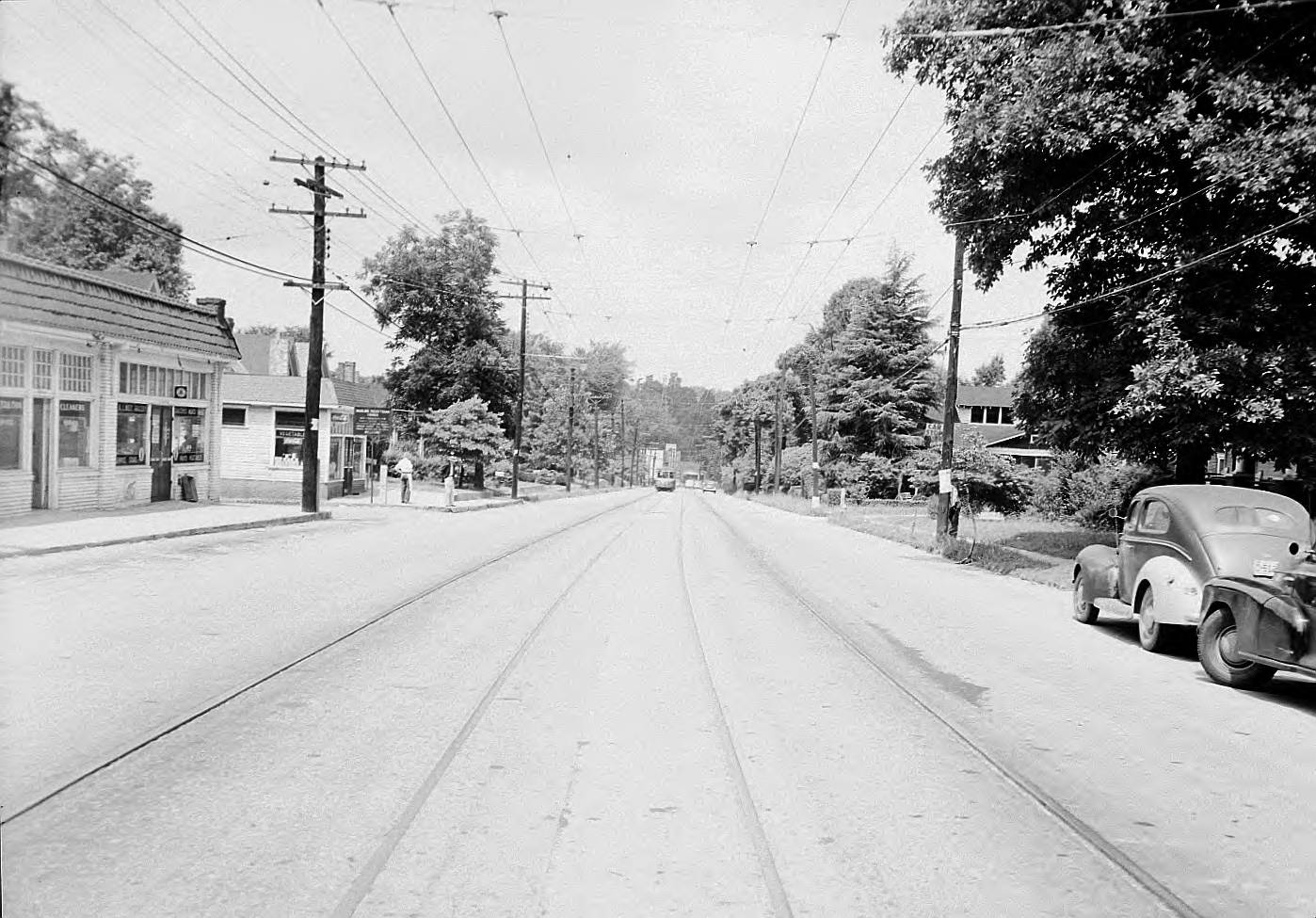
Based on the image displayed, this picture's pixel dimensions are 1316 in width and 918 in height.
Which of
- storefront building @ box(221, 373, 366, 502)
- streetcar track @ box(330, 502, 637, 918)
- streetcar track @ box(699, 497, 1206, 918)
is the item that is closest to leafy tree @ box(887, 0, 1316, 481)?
streetcar track @ box(699, 497, 1206, 918)

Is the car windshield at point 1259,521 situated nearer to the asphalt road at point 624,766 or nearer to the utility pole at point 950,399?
the asphalt road at point 624,766

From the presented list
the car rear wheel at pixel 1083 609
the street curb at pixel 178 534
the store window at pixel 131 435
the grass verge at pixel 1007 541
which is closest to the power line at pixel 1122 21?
the car rear wheel at pixel 1083 609

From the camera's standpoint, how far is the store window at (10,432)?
862 inches

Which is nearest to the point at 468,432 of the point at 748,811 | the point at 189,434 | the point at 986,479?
the point at 189,434

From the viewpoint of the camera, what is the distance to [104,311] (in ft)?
81.6

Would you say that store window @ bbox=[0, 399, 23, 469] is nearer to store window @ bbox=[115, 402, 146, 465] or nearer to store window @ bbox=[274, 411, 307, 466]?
store window @ bbox=[115, 402, 146, 465]

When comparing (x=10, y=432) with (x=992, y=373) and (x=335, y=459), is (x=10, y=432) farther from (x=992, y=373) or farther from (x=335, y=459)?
(x=992, y=373)

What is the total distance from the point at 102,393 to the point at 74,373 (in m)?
1.03

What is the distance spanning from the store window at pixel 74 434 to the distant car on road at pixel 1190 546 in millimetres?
21846

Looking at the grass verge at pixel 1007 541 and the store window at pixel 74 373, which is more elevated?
the store window at pixel 74 373

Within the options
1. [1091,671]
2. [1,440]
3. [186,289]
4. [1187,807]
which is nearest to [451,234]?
[186,289]

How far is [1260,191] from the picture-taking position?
16.8m

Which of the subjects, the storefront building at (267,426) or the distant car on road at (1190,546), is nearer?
the distant car on road at (1190,546)

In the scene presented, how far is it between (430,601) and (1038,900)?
946cm
